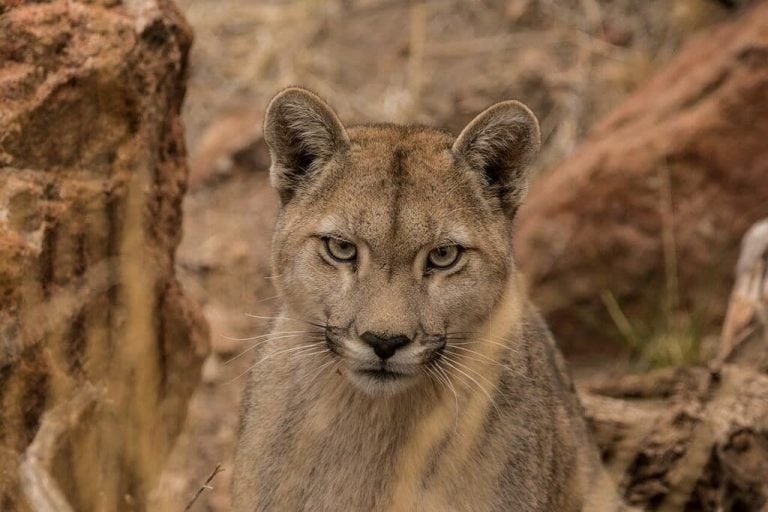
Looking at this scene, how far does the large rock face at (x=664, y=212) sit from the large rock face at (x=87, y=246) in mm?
4493

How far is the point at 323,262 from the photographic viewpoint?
5.80 m

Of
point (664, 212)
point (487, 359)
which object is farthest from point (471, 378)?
point (664, 212)

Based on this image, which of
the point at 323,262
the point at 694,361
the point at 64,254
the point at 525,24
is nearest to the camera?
the point at 323,262

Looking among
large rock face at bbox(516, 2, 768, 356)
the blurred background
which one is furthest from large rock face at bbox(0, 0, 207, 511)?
large rock face at bbox(516, 2, 768, 356)

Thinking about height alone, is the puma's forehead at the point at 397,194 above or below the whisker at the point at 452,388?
above

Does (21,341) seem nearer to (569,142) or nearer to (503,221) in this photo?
(503,221)

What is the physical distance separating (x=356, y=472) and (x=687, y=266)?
5137 millimetres

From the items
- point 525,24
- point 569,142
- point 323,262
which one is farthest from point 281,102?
point 525,24

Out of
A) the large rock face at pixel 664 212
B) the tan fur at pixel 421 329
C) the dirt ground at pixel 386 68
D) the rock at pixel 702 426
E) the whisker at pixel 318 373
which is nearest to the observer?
the tan fur at pixel 421 329

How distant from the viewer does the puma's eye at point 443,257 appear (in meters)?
5.77

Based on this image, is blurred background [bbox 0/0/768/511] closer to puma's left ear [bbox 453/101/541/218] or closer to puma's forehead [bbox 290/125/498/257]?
puma's forehead [bbox 290/125/498/257]

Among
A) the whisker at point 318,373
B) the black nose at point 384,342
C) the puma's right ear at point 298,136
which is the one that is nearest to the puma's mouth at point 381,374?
the black nose at point 384,342

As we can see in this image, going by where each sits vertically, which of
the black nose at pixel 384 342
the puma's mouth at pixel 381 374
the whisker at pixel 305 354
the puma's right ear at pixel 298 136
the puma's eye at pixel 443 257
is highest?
the puma's right ear at pixel 298 136

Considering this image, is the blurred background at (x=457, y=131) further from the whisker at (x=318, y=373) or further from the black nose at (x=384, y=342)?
the black nose at (x=384, y=342)
